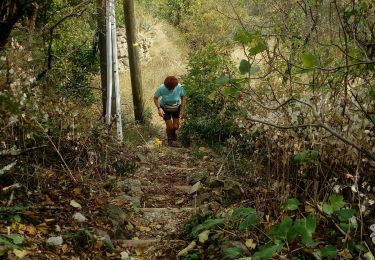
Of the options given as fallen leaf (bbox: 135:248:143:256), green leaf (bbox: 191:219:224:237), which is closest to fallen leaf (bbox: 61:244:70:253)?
fallen leaf (bbox: 135:248:143:256)

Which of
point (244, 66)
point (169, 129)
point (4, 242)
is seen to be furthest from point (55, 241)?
point (169, 129)

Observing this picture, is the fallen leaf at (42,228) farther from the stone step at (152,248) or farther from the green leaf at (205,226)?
the green leaf at (205,226)

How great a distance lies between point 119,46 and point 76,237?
66.1 ft

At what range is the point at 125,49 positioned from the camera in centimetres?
2362

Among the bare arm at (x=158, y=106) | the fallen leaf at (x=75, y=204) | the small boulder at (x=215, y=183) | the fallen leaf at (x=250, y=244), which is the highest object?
the bare arm at (x=158, y=106)

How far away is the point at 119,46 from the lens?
23.4 metres

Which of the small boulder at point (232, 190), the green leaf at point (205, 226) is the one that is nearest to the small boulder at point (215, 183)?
the small boulder at point (232, 190)

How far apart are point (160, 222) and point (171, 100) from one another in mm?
5112

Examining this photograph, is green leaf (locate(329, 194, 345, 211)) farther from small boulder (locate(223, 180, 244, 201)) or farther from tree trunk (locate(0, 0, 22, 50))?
tree trunk (locate(0, 0, 22, 50))

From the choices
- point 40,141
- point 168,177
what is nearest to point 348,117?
point 40,141

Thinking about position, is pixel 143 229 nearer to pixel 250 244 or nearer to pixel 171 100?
pixel 250 244

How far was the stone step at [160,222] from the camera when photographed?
4896 millimetres

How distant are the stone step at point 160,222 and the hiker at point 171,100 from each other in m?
4.57

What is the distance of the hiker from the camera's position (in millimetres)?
10078
